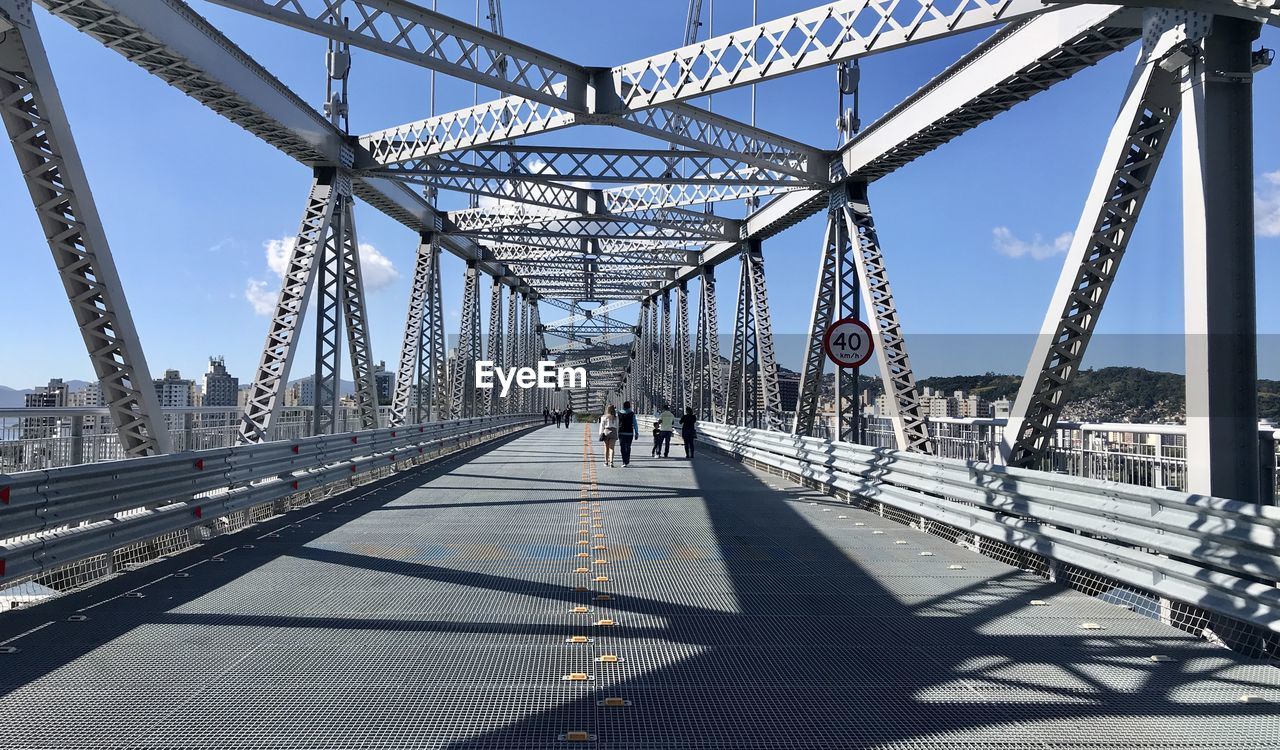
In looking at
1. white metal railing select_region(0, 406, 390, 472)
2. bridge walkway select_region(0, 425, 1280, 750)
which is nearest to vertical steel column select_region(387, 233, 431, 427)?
white metal railing select_region(0, 406, 390, 472)

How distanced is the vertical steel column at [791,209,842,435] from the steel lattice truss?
55 mm

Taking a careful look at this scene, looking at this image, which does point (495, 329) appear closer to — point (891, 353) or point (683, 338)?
point (683, 338)

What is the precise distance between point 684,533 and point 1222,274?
5907 millimetres

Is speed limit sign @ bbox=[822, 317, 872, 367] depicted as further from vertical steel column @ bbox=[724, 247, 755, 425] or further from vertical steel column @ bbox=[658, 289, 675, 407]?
vertical steel column @ bbox=[658, 289, 675, 407]

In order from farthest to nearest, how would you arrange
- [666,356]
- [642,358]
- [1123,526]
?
[642,358]
[666,356]
[1123,526]

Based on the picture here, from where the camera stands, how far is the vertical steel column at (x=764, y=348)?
2353 cm

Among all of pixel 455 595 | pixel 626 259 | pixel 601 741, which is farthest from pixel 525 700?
pixel 626 259

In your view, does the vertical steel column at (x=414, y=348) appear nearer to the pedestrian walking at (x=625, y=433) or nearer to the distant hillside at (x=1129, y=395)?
the pedestrian walking at (x=625, y=433)

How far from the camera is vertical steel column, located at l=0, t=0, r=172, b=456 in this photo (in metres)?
7.80

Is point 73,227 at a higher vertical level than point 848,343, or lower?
→ higher

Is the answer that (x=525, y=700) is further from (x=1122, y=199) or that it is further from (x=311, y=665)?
(x=1122, y=199)

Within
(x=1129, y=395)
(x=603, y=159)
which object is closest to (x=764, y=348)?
(x=603, y=159)

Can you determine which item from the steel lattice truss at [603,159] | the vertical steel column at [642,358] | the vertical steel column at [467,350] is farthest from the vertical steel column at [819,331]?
the vertical steel column at [642,358]

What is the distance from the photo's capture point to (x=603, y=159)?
17469mm
